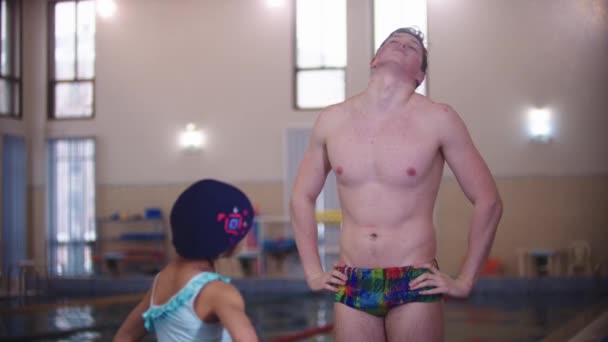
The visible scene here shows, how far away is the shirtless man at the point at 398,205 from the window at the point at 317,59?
11477 mm

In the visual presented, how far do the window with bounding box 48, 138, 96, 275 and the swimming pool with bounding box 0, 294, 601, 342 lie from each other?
13.2 feet

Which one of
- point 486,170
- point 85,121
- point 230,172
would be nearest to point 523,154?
point 230,172

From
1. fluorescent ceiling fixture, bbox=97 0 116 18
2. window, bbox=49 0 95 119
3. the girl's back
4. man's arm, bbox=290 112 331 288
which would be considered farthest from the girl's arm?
fluorescent ceiling fixture, bbox=97 0 116 18

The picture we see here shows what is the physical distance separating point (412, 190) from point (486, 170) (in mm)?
209

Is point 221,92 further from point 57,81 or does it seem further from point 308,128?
point 57,81

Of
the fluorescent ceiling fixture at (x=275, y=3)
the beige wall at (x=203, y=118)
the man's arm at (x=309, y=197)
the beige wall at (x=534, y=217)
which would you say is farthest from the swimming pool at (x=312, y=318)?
the fluorescent ceiling fixture at (x=275, y=3)

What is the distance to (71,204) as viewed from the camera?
49.2 feet

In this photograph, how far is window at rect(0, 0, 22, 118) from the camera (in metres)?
14.7

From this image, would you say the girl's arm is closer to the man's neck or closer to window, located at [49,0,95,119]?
the man's neck

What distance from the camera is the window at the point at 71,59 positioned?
50.0 feet

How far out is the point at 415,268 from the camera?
2.20 meters

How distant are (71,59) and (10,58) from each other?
3.47ft

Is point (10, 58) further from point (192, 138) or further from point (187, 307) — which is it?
point (187, 307)

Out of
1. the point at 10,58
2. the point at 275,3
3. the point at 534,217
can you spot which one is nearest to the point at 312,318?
the point at 534,217
